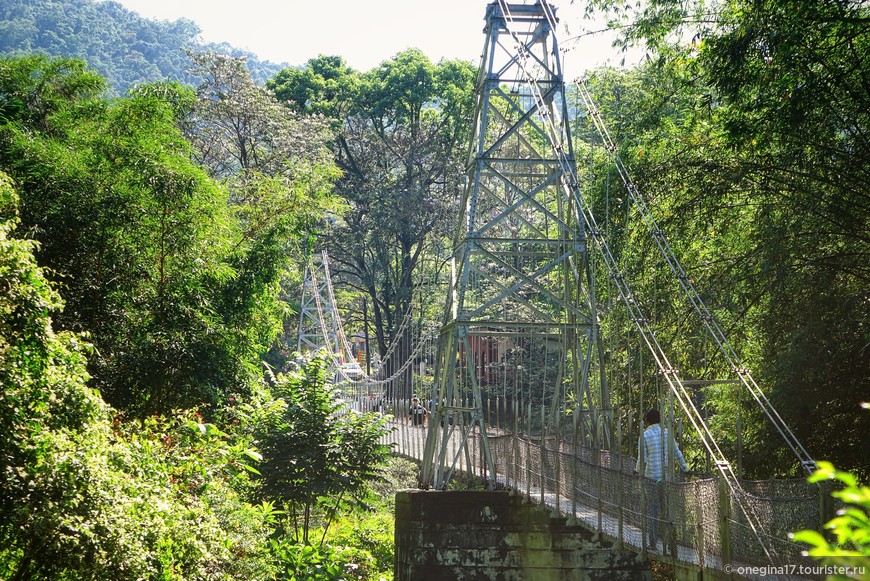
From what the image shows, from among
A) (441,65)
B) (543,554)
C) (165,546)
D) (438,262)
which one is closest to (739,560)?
(165,546)

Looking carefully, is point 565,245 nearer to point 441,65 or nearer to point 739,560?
point 739,560

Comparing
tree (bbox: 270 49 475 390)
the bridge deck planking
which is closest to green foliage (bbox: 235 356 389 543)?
the bridge deck planking

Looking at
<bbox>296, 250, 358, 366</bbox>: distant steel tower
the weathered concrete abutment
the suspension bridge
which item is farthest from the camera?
<bbox>296, 250, 358, 366</bbox>: distant steel tower

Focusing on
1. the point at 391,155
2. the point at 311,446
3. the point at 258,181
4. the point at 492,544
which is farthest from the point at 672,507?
the point at 391,155

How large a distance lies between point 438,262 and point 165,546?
846 inches

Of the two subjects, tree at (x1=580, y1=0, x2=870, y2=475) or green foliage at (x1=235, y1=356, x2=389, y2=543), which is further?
green foliage at (x1=235, y1=356, x2=389, y2=543)

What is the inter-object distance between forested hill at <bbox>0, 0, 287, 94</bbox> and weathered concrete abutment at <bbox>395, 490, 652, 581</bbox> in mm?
57979

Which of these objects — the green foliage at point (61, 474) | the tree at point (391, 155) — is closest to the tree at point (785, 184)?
the green foliage at point (61, 474)

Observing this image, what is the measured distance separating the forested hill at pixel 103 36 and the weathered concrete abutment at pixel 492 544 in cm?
5798

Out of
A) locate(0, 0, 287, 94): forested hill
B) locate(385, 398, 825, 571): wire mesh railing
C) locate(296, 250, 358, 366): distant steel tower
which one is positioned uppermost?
locate(0, 0, 287, 94): forested hill

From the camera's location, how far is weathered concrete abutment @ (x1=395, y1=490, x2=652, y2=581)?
1041 cm

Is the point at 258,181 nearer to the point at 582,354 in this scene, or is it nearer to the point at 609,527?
the point at 582,354

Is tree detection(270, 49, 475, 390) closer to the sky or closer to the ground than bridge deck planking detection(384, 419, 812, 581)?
closer to the sky

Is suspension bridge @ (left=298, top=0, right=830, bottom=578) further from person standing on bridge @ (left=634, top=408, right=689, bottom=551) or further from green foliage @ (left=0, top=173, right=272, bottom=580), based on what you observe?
green foliage @ (left=0, top=173, right=272, bottom=580)
